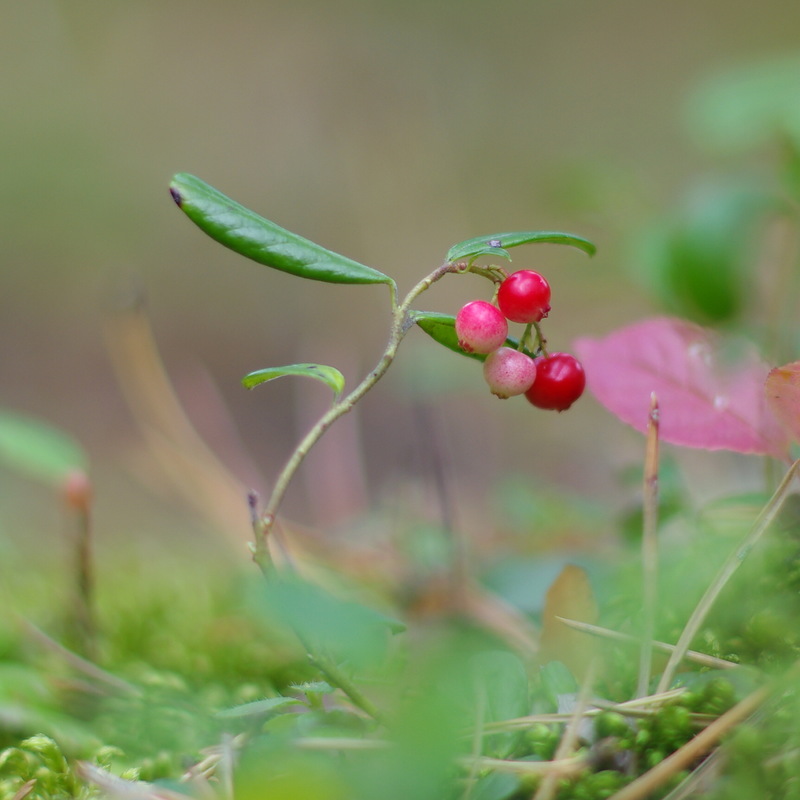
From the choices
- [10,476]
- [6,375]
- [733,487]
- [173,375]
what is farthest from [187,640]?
[6,375]

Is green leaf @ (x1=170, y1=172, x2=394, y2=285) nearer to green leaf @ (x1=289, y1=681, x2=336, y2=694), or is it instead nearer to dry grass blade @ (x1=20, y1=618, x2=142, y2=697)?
green leaf @ (x1=289, y1=681, x2=336, y2=694)

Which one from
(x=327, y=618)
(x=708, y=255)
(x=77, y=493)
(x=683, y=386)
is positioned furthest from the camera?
(x=708, y=255)

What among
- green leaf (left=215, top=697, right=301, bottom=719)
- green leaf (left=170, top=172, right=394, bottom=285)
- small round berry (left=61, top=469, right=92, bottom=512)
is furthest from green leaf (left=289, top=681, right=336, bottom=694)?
small round berry (left=61, top=469, right=92, bottom=512)

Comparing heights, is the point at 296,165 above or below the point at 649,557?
above

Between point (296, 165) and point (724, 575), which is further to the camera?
point (296, 165)

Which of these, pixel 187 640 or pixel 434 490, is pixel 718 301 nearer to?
pixel 187 640

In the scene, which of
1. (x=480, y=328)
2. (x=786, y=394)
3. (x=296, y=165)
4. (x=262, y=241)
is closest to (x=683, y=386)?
(x=786, y=394)

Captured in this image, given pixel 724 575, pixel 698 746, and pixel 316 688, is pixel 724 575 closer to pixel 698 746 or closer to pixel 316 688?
pixel 698 746
